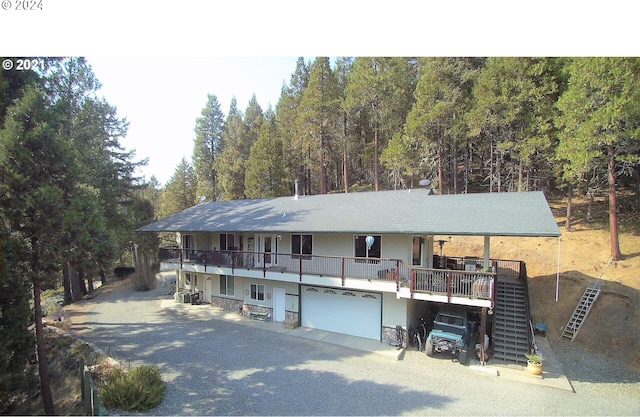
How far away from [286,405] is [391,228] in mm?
7488

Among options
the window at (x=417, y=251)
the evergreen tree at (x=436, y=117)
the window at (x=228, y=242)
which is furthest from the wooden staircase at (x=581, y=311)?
the window at (x=228, y=242)

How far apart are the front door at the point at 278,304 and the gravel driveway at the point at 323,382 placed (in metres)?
1.66

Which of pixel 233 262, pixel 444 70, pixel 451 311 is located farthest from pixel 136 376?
pixel 444 70

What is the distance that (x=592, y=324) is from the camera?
14906 millimetres

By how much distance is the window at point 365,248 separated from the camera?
15.0 metres

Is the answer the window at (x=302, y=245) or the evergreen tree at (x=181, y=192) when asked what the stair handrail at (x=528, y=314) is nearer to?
the window at (x=302, y=245)

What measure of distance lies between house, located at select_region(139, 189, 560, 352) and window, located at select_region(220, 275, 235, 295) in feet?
0.21

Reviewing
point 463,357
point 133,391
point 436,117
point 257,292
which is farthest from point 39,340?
point 436,117

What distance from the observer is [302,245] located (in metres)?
17.0

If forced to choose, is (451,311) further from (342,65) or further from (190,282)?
(342,65)

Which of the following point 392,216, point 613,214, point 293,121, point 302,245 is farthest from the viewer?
point 293,121

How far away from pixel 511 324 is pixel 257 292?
12.9m

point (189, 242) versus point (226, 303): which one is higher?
point (189, 242)

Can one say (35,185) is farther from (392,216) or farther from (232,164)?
(232,164)
